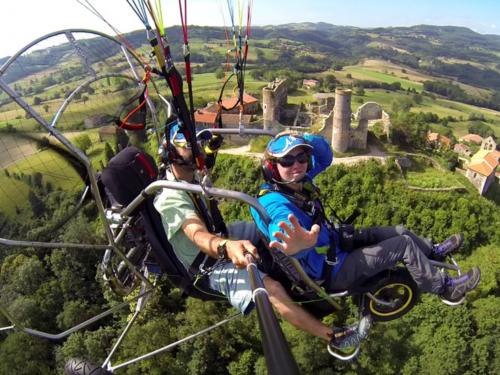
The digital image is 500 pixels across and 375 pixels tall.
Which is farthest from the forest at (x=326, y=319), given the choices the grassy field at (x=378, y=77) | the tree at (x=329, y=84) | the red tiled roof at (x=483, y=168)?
the grassy field at (x=378, y=77)

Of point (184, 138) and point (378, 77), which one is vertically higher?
point (184, 138)

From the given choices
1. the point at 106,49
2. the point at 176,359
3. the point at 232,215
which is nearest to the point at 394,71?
the point at 232,215

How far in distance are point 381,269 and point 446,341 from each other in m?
16.1

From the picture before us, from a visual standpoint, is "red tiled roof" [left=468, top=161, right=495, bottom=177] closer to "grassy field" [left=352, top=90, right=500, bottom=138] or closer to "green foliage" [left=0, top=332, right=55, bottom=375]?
"green foliage" [left=0, top=332, right=55, bottom=375]

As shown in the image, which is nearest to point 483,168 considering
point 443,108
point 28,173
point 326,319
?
point 326,319

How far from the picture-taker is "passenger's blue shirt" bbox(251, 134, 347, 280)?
3.56 meters

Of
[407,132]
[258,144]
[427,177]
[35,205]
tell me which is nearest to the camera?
[35,205]

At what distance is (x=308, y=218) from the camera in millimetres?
4020

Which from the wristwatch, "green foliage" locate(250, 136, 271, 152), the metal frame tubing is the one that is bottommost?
"green foliage" locate(250, 136, 271, 152)

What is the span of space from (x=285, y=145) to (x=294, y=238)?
126 cm

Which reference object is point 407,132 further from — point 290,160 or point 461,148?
point 461,148

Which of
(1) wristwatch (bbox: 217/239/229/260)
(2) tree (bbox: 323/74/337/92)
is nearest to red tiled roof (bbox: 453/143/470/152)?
(2) tree (bbox: 323/74/337/92)

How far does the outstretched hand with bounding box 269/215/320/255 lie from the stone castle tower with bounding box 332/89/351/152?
25.9 meters

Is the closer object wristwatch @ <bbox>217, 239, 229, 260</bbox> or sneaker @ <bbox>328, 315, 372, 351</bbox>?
wristwatch @ <bbox>217, 239, 229, 260</bbox>
